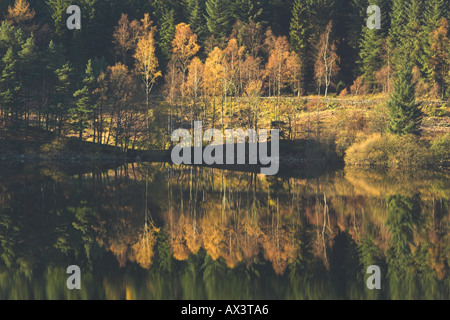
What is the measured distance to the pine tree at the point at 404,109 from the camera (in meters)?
57.8

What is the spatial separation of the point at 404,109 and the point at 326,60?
2635 cm

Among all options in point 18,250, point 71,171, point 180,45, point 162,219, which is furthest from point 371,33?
point 18,250

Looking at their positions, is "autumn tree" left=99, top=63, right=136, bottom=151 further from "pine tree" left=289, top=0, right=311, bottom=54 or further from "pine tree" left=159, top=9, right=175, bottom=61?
"pine tree" left=289, top=0, right=311, bottom=54

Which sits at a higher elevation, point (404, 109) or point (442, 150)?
point (404, 109)

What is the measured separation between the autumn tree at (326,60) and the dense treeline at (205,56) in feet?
0.67

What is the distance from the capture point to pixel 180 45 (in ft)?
271

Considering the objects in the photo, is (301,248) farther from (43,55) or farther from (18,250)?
(43,55)

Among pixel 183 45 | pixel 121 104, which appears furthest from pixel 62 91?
pixel 183 45

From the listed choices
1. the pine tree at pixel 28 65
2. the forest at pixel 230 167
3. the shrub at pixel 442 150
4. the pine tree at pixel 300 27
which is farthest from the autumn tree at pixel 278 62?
the pine tree at pixel 28 65

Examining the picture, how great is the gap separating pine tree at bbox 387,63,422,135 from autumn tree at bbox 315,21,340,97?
20748 millimetres

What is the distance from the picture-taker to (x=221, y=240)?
71.8ft

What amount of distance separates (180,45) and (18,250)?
65.5 m

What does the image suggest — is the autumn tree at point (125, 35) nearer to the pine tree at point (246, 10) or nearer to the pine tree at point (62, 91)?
the pine tree at point (246, 10)

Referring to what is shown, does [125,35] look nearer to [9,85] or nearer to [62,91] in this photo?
[62,91]
